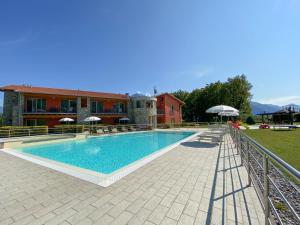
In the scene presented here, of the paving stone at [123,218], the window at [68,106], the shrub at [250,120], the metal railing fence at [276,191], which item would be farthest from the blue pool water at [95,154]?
the shrub at [250,120]

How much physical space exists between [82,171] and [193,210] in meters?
4.12

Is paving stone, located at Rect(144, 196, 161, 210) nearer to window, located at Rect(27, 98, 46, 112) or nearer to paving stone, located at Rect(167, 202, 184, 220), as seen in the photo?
paving stone, located at Rect(167, 202, 184, 220)

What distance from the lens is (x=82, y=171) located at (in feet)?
18.0

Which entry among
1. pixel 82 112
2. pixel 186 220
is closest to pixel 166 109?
pixel 82 112

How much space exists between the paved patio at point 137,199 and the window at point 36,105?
776 inches

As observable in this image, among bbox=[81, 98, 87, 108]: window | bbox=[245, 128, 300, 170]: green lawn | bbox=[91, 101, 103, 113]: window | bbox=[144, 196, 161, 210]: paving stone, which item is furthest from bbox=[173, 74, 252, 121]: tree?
bbox=[144, 196, 161, 210]: paving stone

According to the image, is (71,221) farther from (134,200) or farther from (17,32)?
(17,32)

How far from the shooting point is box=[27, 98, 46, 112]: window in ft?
69.5

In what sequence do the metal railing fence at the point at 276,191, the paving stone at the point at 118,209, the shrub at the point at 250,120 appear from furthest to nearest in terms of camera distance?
the shrub at the point at 250,120, the paving stone at the point at 118,209, the metal railing fence at the point at 276,191

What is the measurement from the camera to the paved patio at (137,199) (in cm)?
281

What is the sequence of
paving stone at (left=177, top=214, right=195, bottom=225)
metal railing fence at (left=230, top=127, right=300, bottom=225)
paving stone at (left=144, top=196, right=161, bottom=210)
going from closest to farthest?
metal railing fence at (left=230, top=127, right=300, bottom=225)
paving stone at (left=177, top=214, right=195, bottom=225)
paving stone at (left=144, top=196, right=161, bottom=210)

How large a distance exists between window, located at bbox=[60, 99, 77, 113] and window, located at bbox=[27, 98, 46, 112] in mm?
2411

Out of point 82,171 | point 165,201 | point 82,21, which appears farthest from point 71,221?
point 82,21

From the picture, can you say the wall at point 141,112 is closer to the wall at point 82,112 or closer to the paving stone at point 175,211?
the wall at point 82,112
